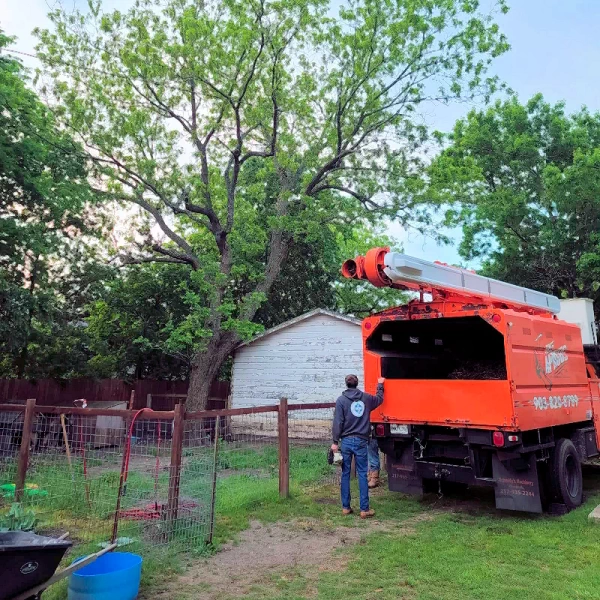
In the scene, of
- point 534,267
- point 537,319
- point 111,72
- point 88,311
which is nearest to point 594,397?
point 537,319

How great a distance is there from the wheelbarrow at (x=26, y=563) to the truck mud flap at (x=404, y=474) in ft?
16.5

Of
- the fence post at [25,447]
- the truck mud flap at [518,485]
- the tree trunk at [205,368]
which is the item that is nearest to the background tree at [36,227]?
the tree trunk at [205,368]

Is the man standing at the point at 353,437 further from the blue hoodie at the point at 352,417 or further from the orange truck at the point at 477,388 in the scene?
the orange truck at the point at 477,388

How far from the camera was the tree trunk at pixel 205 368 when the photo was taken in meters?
15.0

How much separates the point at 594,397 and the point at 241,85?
1268cm

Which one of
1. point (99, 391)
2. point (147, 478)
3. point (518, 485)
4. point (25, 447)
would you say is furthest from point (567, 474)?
point (99, 391)

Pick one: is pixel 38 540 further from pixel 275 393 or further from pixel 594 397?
pixel 275 393

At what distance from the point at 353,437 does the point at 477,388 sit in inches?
69.3

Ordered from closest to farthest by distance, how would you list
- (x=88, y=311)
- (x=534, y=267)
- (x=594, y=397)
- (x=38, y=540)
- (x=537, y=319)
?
(x=38, y=540) < (x=537, y=319) < (x=594, y=397) < (x=88, y=311) < (x=534, y=267)

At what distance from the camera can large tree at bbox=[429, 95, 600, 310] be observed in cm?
1622

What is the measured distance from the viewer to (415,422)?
7156mm

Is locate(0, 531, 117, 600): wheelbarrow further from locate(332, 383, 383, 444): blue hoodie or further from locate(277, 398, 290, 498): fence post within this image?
locate(277, 398, 290, 498): fence post

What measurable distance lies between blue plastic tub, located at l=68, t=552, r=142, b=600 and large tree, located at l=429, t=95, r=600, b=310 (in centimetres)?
1374

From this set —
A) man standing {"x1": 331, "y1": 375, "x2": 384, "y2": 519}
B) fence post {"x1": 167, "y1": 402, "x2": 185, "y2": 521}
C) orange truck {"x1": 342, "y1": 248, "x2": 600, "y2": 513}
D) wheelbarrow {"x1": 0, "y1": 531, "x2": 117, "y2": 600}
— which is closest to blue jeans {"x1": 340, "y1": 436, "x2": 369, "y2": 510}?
man standing {"x1": 331, "y1": 375, "x2": 384, "y2": 519}
